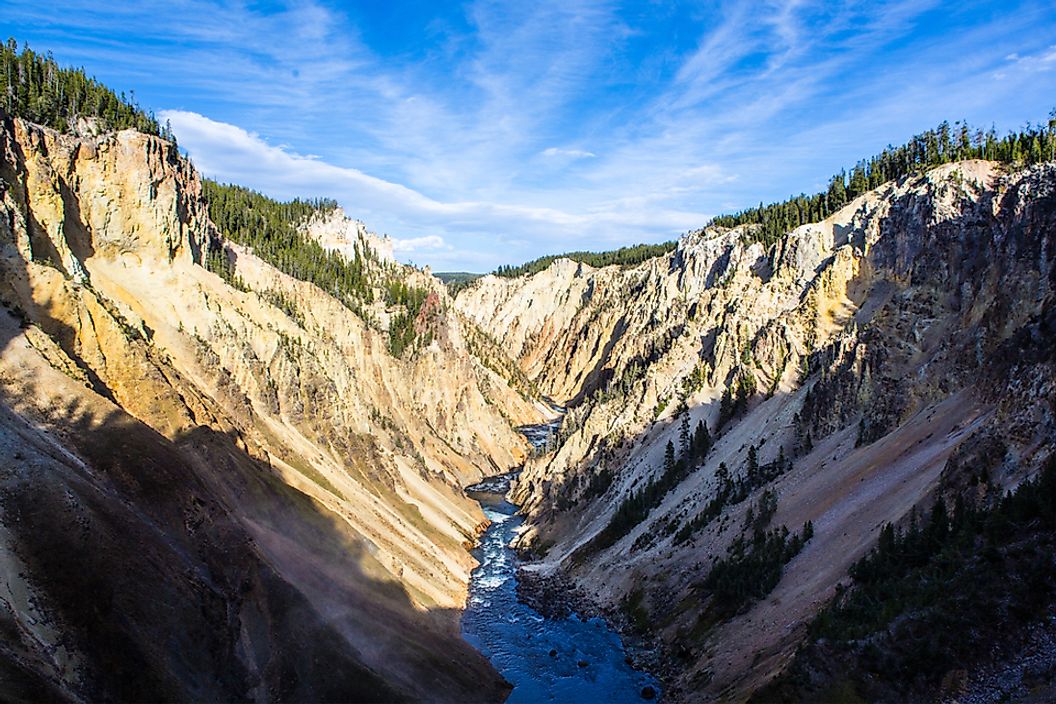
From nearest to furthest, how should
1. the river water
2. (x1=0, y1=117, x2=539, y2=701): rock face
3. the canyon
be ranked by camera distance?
(x1=0, y1=117, x2=539, y2=701): rock face, the canyon, the river water

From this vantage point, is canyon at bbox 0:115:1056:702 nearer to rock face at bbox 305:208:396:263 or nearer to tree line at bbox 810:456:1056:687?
tree line at bbox 810:456:1056:687

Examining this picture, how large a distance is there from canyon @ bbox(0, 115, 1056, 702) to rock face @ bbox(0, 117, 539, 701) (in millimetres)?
148

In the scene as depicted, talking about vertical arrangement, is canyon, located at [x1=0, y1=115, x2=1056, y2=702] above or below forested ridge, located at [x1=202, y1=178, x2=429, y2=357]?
below

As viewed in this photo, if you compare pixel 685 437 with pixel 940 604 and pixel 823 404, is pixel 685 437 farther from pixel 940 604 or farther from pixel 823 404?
pixel 940 604

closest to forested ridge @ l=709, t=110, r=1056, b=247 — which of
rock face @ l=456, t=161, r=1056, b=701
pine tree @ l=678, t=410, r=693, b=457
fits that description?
rock face @ l=456, t=161, r=1056, b=701

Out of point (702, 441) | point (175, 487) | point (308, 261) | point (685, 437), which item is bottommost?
point (702, 441)

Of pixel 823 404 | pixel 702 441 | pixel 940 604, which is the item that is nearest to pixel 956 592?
pixel 940 604

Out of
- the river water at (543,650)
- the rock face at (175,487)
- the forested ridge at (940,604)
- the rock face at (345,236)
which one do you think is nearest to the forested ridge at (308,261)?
the rock face at (345,236)

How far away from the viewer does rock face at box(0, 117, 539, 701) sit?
21781 mm

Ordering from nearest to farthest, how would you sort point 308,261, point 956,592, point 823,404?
1. point 956,592
2. point 823,404
3. point 308,261

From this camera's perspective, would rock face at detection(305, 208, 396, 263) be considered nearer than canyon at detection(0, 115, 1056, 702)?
No

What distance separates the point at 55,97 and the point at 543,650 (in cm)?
5229

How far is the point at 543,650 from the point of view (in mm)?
42719

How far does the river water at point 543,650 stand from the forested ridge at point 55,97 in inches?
1689
